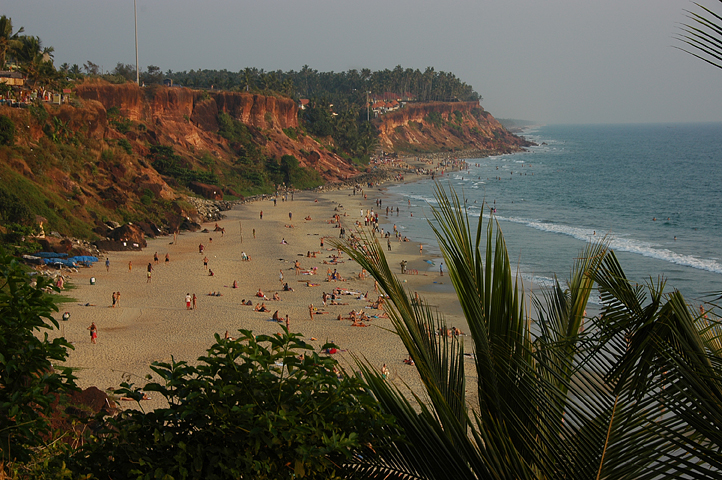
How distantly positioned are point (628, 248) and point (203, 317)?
2866 centimetres

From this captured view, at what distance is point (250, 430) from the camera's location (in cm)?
313

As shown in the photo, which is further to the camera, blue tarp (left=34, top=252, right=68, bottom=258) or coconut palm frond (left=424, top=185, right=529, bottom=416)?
blue tarp (left=34, top=252, right=68, bottom=258)

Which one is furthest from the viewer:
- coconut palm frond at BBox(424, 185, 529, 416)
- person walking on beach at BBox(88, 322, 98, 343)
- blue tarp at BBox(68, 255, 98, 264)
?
blue tarp at BBox(68, 255, 98, 264)

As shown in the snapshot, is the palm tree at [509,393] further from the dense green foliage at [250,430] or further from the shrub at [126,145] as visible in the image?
the shrub at [126,145]

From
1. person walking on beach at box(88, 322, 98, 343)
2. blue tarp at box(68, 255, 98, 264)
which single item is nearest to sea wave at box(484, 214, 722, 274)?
person walking on beach at box(88, 322, 98, 343)

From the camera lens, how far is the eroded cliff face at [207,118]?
55812mm

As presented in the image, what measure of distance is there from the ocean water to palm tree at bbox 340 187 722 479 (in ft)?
1.90

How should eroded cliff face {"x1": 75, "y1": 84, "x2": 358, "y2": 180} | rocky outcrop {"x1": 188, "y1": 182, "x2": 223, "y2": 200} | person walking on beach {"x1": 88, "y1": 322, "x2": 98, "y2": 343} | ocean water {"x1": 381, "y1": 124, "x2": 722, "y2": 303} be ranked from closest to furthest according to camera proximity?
person walking on beach {"x1": 88, "y1": 322, "x2": 98, "y2": 343} → ocean water {"x1": 381, "y1": 124, "x2": 722, "y2": 303} → rocky outcrop {"x1": 188, "y1": 182, "x2": 223, "y2": 200} → eroded cliff face {"x1": 75, "y1": 84, "x2": 358, "y2": 180}

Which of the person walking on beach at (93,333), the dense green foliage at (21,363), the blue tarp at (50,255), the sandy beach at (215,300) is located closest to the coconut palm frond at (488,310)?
the dense green foliage at (21,363)

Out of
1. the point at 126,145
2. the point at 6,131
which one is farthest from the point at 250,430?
the point at 126,145

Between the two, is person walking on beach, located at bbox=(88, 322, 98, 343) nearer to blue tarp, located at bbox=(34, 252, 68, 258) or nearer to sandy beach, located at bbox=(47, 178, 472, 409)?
sandy beach, located at bbox=(47, 178, 472, 409)

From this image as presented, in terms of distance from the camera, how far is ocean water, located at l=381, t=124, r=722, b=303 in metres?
32.8

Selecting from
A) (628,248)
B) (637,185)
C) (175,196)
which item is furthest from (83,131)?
(637,185)

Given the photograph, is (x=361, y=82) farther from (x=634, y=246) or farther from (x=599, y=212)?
(x=634, y=246)
